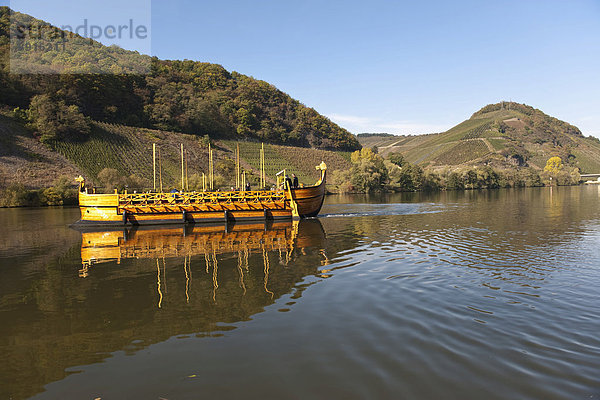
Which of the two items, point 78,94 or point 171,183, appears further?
point 78,94

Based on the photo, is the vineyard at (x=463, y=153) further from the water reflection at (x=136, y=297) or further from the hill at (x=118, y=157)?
the water reflection at (x=136, y=297)

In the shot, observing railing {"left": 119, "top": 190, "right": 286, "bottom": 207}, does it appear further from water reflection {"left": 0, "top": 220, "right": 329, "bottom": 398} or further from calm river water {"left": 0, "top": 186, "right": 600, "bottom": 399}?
calm river water {"left": 0, "top": 186, "right": 600, "bottom": 399}

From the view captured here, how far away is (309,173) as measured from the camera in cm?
11306

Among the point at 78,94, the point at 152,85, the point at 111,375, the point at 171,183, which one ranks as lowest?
the point at 111,375

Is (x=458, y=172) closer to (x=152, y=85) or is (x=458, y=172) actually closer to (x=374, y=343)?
(x=152, y=85)

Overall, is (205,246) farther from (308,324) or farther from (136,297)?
(308,324)

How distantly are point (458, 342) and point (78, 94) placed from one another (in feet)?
Result: 376

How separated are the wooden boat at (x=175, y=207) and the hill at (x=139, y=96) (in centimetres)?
6141

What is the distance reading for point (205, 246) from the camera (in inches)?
762

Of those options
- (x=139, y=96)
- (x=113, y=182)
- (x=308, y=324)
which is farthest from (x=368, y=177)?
(x=308, y=324)

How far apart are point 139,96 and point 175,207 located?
9976cm

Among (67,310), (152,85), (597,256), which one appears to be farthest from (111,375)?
(152,85)

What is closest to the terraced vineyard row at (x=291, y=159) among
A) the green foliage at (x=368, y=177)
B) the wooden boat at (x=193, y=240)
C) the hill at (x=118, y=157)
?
the hill at (x=118, y=157)

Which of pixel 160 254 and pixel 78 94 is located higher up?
pixel 78 94
